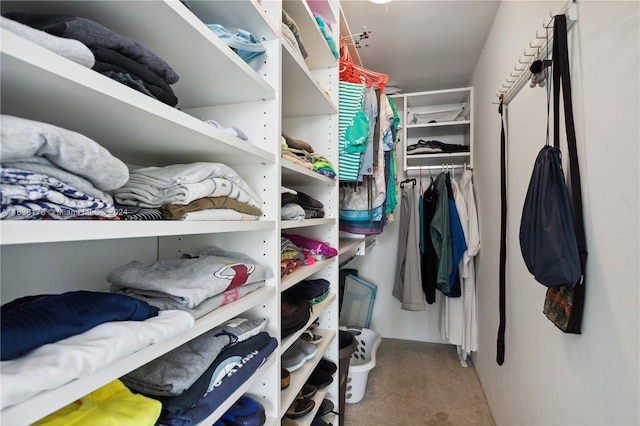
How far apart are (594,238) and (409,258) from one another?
1.71 meters

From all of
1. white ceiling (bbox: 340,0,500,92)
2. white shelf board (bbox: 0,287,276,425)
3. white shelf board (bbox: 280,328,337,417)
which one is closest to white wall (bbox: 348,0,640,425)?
white ceiling (bbox: 340,0,500,92)

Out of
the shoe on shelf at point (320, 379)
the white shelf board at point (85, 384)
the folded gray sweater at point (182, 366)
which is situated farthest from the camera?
the shoe on shelf at point (320, 379)

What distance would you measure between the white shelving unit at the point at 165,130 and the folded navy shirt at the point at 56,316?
0.06 metres

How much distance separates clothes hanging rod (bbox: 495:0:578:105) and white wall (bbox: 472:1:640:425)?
0.03m

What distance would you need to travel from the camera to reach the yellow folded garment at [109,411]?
0.42m

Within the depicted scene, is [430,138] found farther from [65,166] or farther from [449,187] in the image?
[65,166]

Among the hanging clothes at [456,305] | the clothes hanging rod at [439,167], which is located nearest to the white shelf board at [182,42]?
the hanging clothes at [456,305]

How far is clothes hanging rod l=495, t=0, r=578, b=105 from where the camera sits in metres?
0.90

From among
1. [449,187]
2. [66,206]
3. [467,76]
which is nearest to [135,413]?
[66,206]

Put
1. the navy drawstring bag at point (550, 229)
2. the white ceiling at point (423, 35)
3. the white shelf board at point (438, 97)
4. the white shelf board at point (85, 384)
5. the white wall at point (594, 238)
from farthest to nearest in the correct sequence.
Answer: the white shelf board at point (438, 97), the white ceiling at point (423, 35), the navy drawstring bag at point (550, 229), the white wall at point (594, 238), the white shelf board at point (85, 384)

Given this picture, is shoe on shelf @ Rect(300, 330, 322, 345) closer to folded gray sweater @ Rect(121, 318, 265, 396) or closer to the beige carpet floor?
folded gray sweater @ Rect(121, 318, 265, 396)

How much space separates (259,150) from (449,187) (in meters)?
2.04

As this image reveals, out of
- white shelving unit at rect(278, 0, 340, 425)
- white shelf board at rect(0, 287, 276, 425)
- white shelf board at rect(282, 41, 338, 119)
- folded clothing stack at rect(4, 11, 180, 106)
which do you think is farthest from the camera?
white shelving unit at rect(278, 0, 340, 425)

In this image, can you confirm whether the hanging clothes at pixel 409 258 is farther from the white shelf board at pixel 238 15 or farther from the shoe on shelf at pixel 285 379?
the white shelf board at pixel 238 15
